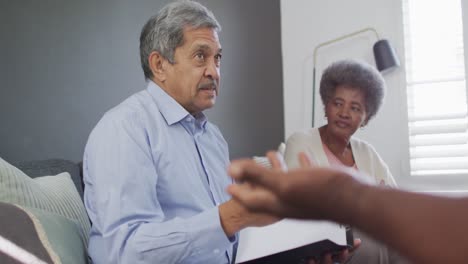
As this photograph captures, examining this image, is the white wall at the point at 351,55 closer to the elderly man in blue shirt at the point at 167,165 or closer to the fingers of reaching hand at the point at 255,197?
the elderly man in blue shirt at the point at 167,165

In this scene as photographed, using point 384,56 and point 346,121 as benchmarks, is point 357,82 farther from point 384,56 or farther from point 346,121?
point 384,56

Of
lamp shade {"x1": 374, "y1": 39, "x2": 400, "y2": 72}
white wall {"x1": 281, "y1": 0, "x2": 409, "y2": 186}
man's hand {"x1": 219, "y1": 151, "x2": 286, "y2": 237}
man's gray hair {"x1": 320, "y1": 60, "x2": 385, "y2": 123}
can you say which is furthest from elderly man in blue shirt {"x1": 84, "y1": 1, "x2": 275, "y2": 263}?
white wall {"x1": 281, "y1": 0, "x2": 409, "y2": 186}

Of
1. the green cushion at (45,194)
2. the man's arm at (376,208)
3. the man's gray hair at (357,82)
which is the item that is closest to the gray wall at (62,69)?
the green cushion at (45,194)

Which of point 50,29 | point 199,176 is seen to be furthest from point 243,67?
point 199,176

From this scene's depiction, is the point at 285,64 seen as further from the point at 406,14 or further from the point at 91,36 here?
the point at 91,36

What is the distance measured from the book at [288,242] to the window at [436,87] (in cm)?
209

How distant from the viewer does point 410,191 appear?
473 mm

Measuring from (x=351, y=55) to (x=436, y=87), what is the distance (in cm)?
58

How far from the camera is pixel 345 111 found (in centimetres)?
238

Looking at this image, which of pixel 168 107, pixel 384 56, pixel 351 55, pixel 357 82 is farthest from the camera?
pixel 351 55

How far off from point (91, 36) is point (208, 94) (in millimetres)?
812

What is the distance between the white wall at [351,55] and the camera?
10.8 ft

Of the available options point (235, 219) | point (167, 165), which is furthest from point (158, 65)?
point (235, 219)

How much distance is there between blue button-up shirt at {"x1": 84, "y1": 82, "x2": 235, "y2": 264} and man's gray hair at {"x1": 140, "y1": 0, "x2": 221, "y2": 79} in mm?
118
